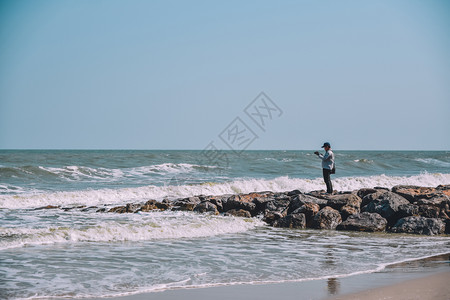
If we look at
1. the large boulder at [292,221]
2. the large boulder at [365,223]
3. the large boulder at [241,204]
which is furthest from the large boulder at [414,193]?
the large boulder at [241,204]

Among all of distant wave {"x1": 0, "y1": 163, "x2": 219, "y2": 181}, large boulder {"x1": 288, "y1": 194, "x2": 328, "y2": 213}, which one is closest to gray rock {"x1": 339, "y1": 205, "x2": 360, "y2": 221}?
large boulder {"x1": 288, "y1": 194, "x2": 328, "y2": 213}

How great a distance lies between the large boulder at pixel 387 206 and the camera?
11.0 metres

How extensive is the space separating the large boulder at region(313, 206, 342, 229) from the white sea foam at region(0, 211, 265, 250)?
4.29 ft

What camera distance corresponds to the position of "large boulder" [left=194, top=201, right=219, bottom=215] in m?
12.5

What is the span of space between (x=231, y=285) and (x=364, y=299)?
1.59m

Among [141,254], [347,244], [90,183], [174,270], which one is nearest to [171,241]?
[141,254]

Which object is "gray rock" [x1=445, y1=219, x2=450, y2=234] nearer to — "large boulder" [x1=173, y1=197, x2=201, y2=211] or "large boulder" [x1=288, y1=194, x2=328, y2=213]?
"large boulder" [x1=288, y1=194, x2=328, y2=213]

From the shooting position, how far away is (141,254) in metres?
7.66

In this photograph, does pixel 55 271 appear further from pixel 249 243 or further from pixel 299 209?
pixel 299 209

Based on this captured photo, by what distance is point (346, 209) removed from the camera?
11391mm

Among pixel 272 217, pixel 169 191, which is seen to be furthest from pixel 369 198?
pixel 169 191

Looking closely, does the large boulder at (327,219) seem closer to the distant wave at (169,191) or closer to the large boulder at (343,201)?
the large boulder at (343,201)

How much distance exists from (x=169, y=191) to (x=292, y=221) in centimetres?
788

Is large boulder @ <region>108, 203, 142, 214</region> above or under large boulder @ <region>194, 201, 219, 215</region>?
under
